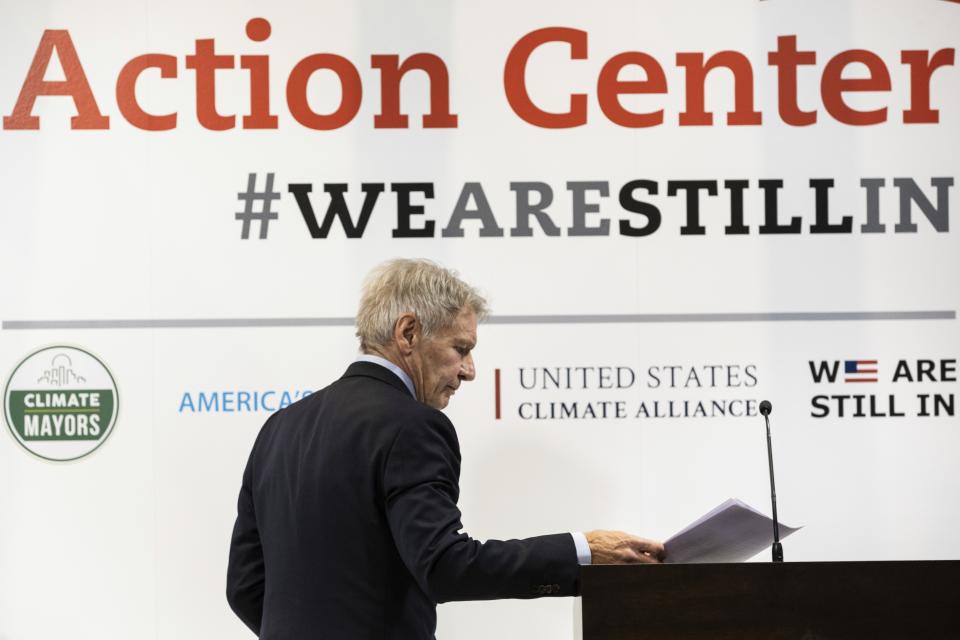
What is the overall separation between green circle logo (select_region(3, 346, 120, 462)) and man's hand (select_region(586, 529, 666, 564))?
188cm

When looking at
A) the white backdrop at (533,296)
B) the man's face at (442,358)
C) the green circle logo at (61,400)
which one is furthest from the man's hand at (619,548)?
the green circle logo at (61,400)

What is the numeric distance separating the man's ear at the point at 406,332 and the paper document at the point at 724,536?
0.65 meters

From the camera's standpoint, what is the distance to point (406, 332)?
2.16m

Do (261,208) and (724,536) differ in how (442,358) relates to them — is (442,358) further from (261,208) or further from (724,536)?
(261,208)

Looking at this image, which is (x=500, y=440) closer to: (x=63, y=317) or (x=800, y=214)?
(x=800, y=214)

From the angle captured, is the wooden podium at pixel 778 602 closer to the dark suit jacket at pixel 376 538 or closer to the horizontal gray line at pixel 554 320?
the dark suit jacket at pixel 376 538

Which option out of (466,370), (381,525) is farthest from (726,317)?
(381,525)

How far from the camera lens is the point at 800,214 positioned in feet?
10.7

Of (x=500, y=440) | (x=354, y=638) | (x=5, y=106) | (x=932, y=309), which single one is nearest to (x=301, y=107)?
(x=5, y=106)

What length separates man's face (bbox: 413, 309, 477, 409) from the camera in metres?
2.20

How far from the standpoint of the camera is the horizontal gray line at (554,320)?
10.7 ft

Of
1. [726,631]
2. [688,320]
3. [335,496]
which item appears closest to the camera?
[726,631]

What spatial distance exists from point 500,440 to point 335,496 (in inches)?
53.9

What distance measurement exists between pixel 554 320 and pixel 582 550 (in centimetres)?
136
